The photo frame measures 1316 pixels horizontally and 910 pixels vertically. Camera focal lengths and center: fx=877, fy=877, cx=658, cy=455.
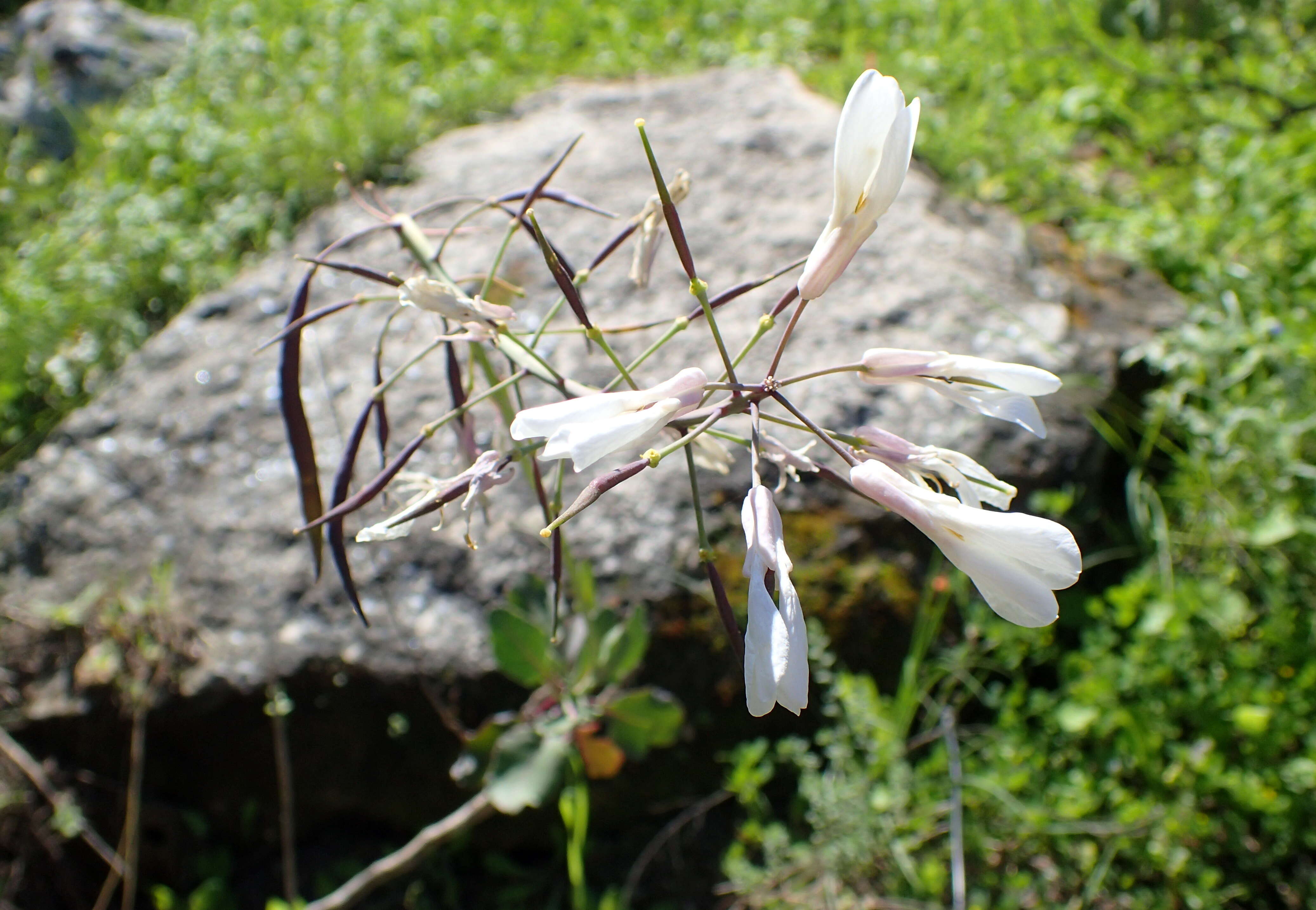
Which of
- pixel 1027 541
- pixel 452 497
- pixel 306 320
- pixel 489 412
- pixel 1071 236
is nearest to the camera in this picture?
pixel 1027 541

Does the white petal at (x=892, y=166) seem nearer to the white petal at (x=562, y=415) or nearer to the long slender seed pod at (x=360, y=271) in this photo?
the white petal at (x=562, y=415)

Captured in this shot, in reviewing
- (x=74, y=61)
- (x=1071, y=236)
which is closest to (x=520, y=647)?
(x=1071, y=236)

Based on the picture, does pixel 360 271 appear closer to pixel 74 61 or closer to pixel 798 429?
pixel 798 429

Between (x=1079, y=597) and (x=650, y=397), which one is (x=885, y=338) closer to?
(x=1079, y=597)

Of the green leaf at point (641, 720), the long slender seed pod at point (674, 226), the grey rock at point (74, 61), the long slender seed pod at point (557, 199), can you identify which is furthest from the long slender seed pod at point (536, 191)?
the grey rock at point (74, 61)

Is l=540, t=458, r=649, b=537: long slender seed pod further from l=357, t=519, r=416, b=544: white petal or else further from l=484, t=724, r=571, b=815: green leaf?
l=484, t=724, r=571, b=815: green leaf


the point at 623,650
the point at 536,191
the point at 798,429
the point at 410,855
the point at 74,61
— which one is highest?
the point at 536,191

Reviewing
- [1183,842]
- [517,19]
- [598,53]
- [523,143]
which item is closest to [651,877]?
[1183,842]
